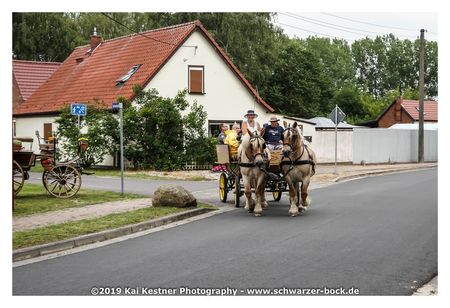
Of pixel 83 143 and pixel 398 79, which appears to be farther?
pixel 398 79

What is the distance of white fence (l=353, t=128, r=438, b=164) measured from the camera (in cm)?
3312

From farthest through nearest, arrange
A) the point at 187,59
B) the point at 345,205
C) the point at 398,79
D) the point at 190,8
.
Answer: the point at 398,79 < the point at 187,59 < the point at 345,205 < the point at 190,8

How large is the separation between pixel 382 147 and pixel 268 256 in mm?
25597

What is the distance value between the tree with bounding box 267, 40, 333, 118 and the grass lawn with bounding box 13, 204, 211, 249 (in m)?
37.2

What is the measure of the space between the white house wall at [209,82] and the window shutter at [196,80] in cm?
22

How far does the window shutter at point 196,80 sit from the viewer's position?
31.1m

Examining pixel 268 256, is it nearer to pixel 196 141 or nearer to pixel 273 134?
pixel 273 134

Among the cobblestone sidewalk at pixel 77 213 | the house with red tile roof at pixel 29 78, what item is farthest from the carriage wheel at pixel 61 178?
the house with red tile roof at pixel 29 78

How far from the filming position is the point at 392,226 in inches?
459

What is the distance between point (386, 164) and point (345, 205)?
58.4 ft

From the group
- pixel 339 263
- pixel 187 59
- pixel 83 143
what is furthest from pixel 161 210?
pixel 187 59

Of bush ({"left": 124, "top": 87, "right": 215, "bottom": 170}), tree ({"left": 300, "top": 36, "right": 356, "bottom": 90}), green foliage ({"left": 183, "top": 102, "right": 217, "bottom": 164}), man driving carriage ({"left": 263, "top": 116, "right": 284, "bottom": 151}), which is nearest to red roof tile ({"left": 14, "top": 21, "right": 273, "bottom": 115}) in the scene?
bush ({"left": 124, "top": 87, "right": 215, "bottom": 170})

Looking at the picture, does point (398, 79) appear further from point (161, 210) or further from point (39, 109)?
point (161, 210)

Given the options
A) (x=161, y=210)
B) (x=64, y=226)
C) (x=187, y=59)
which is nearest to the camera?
(x=64, y=226)
